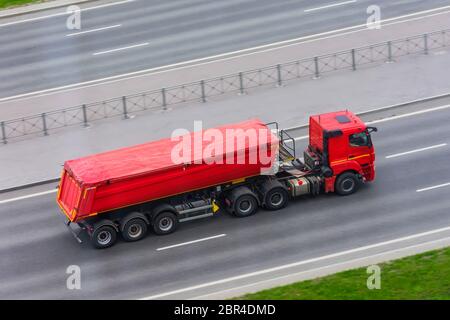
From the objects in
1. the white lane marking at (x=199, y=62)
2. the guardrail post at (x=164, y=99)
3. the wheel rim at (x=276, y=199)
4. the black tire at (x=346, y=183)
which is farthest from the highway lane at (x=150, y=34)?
the wheel rim at (x=276, y=199)

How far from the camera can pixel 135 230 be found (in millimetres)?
37469

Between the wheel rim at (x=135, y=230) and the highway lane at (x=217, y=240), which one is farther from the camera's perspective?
the wheel rim at (x=135, y=230)

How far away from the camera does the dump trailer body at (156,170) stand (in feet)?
120

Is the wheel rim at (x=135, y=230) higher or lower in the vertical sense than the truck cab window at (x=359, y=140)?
lower

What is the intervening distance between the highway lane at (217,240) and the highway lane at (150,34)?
12.3 meters

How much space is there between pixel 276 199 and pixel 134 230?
530 centimetres

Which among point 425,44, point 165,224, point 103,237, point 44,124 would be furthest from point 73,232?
point 425,44

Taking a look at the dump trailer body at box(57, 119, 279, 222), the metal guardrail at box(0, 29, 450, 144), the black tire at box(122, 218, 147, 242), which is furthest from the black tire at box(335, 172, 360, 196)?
the metal guardrail at box(0, 29, 450, 144)

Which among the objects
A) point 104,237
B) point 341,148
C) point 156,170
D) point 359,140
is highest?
point 156,170

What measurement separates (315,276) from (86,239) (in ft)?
29.5

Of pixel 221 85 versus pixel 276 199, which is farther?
pixel 221 85

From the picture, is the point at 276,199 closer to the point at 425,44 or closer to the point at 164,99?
the point at 164,99

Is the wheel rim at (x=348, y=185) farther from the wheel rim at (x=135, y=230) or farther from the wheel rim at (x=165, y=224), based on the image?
the wheel rim at (x=135, y=230)
